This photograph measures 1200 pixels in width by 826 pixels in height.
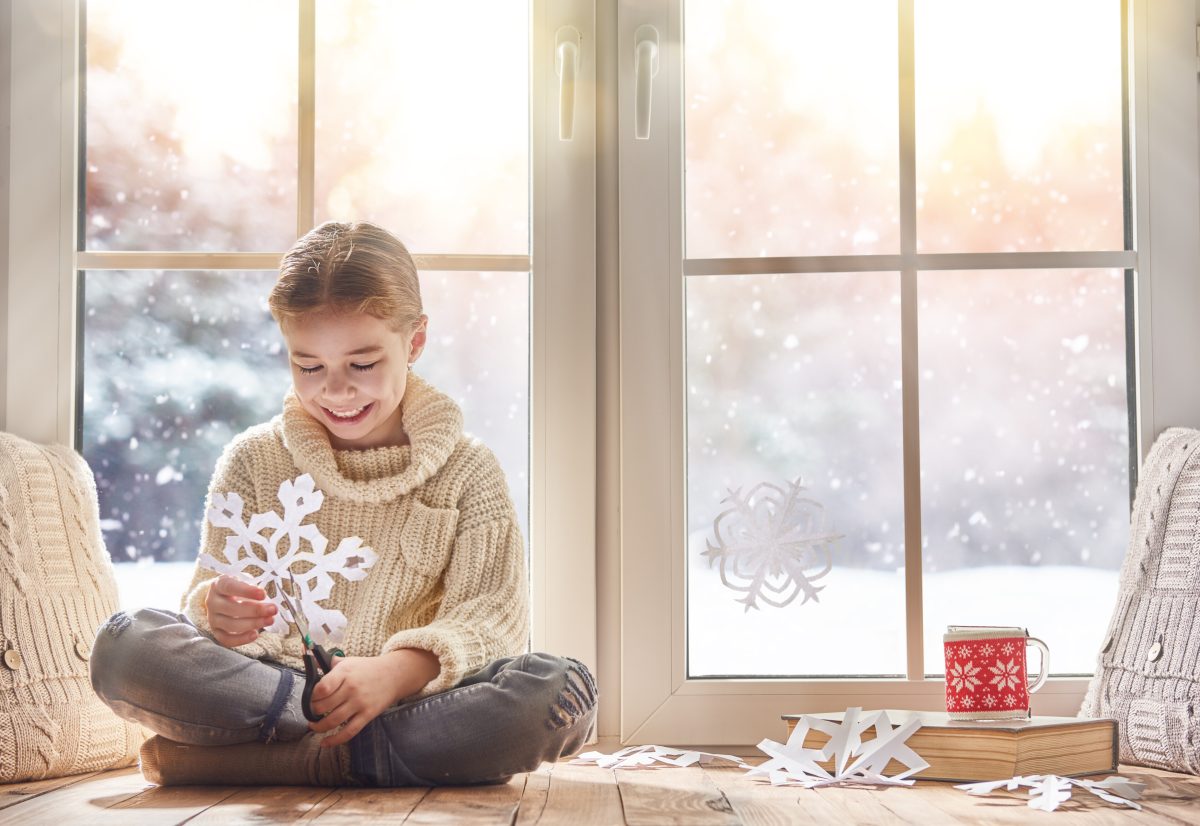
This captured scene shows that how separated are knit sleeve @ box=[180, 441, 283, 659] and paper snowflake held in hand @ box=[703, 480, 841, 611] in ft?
1.92

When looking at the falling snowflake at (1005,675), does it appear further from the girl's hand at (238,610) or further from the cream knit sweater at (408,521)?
the girl's hand at (238,610)

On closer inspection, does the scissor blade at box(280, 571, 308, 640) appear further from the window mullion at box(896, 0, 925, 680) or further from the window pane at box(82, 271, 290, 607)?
the window mullion at box(896, 0, 925, 680)

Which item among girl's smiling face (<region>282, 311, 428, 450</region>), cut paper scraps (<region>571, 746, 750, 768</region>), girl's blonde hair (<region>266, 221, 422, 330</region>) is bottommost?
cut paper scraps (<region>571, 746, 750, 768</region>)

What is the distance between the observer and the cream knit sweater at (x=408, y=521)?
129 cm

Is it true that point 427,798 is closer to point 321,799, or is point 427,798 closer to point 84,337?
point 321,799

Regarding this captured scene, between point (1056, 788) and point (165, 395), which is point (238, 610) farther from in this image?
point (1056, 788)

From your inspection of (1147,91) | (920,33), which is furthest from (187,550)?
(1147,91)

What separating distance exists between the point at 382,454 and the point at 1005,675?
758 mm

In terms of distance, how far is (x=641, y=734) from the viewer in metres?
1.50

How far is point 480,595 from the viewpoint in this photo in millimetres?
1293

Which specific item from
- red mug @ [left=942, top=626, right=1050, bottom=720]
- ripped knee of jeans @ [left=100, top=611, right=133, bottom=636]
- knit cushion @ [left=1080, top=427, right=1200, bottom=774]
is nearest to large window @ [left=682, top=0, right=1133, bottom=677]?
knit cushion @ [left=1080, top=427, right=1200, bottom=774]

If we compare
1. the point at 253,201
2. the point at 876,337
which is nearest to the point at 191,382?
the point at 253,201

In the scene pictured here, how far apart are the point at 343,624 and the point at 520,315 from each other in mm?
557

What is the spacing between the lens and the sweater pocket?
1.31 meters
